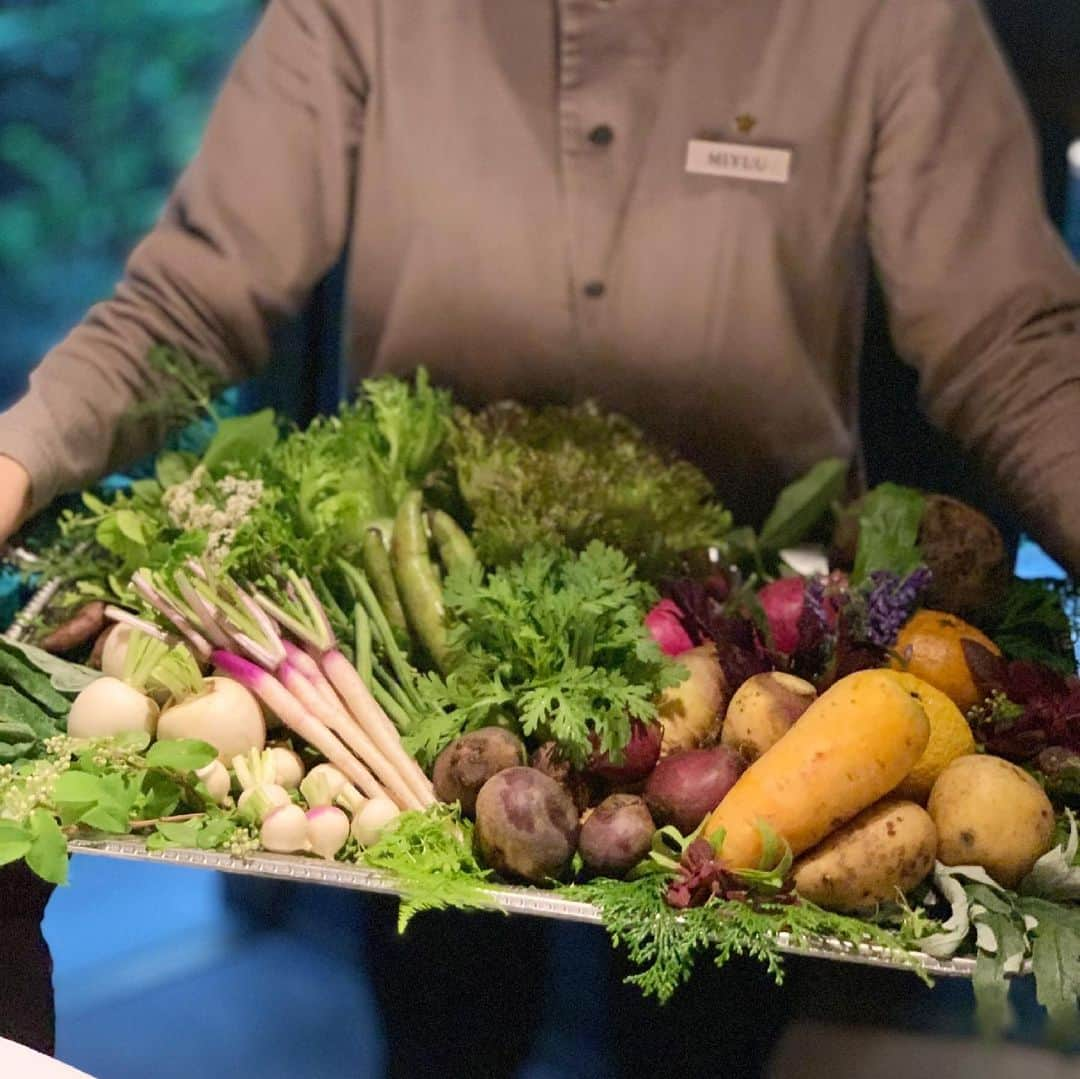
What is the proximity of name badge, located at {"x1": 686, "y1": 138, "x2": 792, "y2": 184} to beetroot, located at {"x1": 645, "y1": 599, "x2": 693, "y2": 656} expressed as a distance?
0.70 metres

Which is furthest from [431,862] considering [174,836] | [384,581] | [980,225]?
[980,225]

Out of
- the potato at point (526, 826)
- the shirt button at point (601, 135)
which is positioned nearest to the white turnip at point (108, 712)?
the potato at point (526, 826)

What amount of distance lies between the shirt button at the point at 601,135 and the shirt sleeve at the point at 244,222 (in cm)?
37

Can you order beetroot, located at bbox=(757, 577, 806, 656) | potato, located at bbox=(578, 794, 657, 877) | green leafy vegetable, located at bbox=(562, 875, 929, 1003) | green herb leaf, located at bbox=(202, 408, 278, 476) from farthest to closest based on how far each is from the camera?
green herb leaf, located at bbox=(202, 408, 278, 476)
beetroot, located at bbox=(757, 577, 806, 656)
potato, located at bbox=(578, 794, 657, 877)
green leafy vegetable, located at bbox=(562, 875, 929, 1003)

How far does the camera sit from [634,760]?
1.32m

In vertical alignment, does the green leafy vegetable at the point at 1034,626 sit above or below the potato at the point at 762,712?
below

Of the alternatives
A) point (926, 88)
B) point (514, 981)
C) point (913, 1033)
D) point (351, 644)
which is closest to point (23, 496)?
point (351, 644)

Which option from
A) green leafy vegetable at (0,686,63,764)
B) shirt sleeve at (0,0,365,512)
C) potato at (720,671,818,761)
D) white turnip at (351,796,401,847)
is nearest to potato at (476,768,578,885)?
white turnip at (351,796,401,847)

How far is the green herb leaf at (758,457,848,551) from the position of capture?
1.89 meters

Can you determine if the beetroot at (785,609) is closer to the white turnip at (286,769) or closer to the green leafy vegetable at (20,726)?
the white turnip at (286,769)

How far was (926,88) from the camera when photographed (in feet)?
5.92

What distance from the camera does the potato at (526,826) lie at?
1223 millimetres

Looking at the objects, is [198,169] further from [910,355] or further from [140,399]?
[910,355]

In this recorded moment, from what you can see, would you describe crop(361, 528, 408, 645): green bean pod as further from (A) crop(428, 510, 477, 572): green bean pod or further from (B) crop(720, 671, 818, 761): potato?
(B) crop(720, 671, 818, 761): potato
